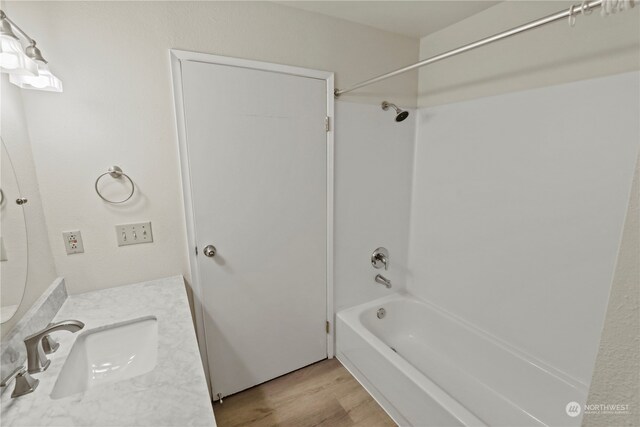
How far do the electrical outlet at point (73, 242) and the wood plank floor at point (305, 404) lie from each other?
123cm

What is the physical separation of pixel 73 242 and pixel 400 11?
214 cm

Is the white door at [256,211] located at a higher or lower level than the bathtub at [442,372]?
higher

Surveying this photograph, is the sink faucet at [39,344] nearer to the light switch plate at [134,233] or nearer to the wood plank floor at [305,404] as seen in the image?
the light switch plate at [134,233]

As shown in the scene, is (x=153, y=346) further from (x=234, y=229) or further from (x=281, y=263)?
(x=281, y=263)

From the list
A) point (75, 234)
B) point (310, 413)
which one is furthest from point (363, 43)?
point (310, 413)

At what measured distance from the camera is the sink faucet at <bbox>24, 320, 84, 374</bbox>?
86 cm

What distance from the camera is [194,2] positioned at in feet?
4.64

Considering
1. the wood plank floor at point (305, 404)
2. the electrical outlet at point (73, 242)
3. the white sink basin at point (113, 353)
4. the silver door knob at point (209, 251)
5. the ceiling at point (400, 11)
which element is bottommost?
the wood plank floor at point (305, 404)

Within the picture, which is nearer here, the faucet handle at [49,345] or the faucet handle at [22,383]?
the faucet handle at [22,383]

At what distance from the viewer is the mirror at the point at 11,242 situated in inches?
36.4

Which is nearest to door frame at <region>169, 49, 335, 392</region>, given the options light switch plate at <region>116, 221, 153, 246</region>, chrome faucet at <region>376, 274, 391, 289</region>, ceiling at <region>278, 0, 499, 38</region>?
light switch plate at <region>116, 221, 153, 246</region>

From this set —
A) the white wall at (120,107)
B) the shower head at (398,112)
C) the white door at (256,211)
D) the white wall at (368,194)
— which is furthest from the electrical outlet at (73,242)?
the shower head at (398,112)

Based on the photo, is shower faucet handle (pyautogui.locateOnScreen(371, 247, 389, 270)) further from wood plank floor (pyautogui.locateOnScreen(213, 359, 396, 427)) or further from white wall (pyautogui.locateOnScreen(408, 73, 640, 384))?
wood plank floor (pyautogui.locateOnScreen(213, 359, 396, 427))

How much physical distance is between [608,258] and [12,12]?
2.75 metres
